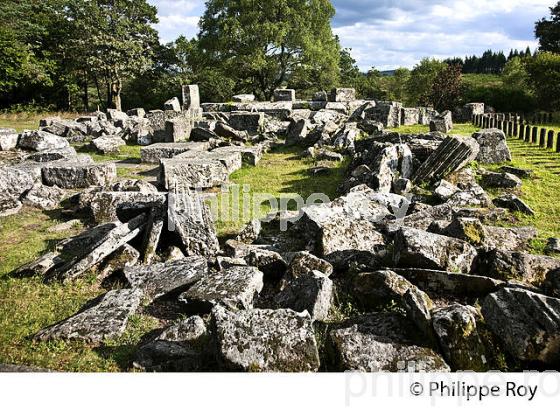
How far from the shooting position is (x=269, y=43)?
113 ft

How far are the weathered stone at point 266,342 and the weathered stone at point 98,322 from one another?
118 cm

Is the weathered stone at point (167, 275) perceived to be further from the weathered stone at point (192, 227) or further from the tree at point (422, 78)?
the tree at point (422, 78)

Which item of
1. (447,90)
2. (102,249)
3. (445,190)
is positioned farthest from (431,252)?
(447,90)

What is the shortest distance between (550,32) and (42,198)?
143 ft

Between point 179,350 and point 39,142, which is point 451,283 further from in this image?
point 39,142

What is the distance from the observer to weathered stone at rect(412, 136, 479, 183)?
9.88 m

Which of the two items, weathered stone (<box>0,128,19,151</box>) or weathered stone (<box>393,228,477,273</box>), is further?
weathered stone (<box>0,128,19,151</box>)

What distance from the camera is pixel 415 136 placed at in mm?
12320

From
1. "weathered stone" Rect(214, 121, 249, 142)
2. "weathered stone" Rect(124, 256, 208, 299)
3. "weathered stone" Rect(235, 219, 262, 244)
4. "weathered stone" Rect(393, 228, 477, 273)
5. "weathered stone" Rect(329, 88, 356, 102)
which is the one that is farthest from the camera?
"weathered stone" Rect(329, 88, 356, 102)

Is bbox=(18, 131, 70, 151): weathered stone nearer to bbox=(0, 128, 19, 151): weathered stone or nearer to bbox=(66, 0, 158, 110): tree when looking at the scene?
bbox=(0, 128, 19, 151): weathered stone

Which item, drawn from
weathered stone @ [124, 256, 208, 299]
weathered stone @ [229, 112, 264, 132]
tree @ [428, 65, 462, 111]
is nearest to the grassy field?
weathered stone @ [124, 256, 208, 299]

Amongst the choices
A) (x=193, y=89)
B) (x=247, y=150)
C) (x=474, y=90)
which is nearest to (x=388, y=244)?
(x=247, y=150)

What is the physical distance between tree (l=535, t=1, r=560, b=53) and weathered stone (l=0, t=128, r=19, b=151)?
4146 centimetres

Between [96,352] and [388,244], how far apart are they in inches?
152
